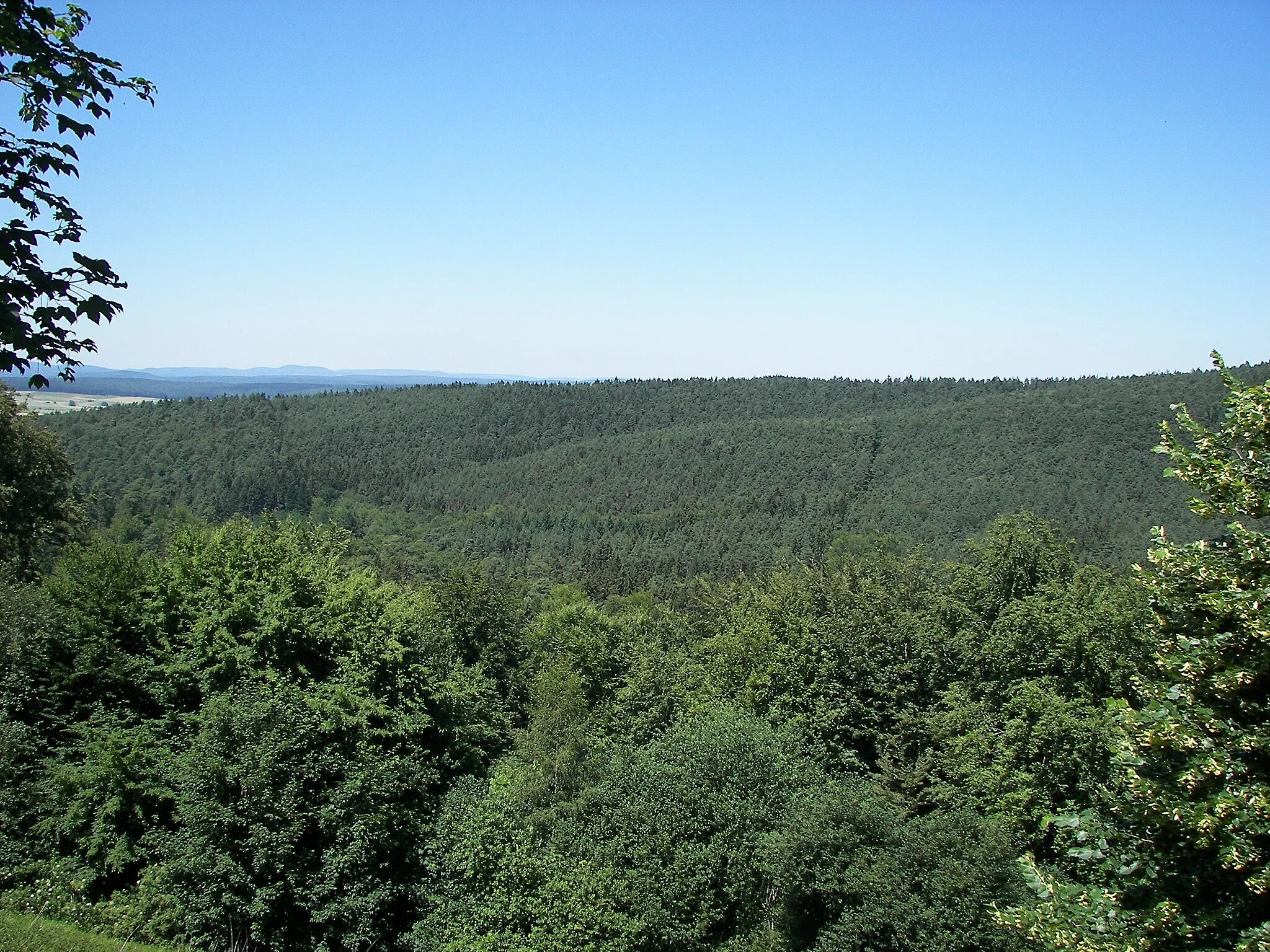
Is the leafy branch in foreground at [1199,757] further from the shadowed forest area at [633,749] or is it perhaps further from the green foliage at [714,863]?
the green foliage at [714,863]

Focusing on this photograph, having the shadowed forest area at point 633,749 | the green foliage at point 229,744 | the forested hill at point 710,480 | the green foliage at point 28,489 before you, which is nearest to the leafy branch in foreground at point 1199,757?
the shadowed forest area at point 633,749

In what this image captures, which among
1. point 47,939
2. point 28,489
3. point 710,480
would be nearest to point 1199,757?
point 47,939

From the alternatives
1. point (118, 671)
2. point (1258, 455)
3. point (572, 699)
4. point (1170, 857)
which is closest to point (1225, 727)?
point (1170, 857)

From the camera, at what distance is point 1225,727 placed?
779 cm

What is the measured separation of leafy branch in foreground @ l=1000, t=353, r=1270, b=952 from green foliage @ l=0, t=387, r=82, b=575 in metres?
30.8

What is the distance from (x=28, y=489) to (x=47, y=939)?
23656 millimetres

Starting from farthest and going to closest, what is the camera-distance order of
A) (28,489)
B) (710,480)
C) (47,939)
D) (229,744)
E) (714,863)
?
(710,480) → (28,489) → (229,744) → (714,863) → (47,939)

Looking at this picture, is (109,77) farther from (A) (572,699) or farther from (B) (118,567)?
(A) (572,699)

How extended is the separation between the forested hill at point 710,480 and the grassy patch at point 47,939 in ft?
269

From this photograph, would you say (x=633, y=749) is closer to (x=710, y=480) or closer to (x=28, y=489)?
Answer: (x=28, y=489)

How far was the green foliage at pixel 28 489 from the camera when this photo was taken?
27.4 metres

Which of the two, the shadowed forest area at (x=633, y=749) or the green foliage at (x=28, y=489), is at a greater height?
the green foliage at (x=28, y=489)

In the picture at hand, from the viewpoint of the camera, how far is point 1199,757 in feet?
25.3

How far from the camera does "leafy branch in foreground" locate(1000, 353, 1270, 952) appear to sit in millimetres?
7477
